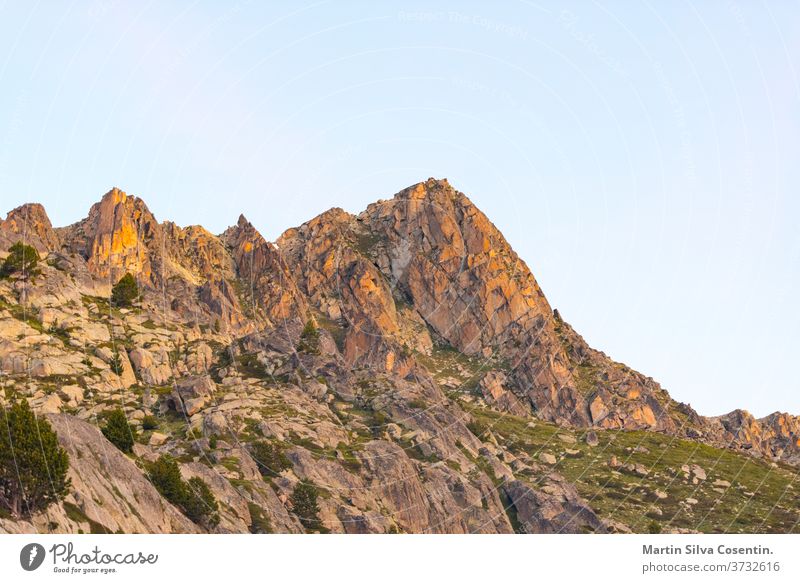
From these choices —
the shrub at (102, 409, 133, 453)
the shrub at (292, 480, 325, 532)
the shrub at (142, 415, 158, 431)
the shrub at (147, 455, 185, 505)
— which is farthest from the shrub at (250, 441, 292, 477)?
the shrub at (147, 455, 185, 505)

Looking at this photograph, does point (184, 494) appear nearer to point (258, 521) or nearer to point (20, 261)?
point (258, 521)

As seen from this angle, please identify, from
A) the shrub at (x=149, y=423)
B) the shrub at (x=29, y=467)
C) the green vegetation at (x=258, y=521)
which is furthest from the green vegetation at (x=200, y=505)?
the shrub at (x=149, y=423)

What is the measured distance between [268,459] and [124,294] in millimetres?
63714

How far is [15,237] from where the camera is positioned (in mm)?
175875

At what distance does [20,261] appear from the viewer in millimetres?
157125

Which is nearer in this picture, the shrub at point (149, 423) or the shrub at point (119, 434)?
the shrub at point (119, 434)

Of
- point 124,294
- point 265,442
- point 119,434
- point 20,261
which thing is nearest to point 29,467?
point 119,434

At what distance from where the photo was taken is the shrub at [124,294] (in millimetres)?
172750

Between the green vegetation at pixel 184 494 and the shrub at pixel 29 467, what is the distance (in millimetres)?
18759

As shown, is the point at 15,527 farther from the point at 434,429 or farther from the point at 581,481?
the point at 581,481

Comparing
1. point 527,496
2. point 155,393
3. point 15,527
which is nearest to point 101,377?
point 155,393

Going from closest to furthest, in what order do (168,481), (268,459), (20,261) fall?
(168,481), (268,459), (20,261)

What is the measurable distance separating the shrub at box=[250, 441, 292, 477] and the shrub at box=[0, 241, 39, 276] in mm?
61279

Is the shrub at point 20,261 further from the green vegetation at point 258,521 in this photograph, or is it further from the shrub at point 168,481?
the shrub at point 168,481
